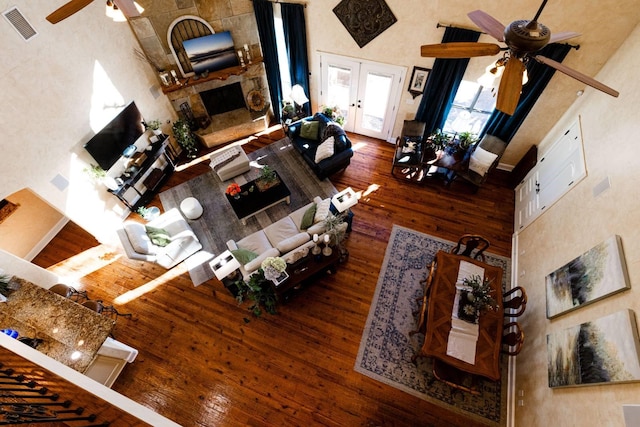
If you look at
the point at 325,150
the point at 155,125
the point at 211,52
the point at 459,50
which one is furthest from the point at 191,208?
the point at 459,50

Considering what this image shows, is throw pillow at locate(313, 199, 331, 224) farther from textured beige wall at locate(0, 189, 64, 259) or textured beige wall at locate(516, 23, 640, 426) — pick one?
textured beige wall at locate(0, 189, 64, 259)

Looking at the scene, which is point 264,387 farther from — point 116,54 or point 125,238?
point 116,54

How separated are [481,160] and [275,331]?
500 cm

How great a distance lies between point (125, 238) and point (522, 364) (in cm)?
611

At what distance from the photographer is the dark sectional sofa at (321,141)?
6.31 metres

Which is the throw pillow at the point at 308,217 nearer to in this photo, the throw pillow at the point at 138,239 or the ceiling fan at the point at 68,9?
the throw pillow at the point at 138,239

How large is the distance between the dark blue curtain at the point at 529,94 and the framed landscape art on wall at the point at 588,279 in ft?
8.68

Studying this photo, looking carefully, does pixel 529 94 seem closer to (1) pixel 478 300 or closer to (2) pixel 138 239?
(1) pixel 478 300

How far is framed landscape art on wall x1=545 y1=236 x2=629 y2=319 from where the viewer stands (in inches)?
118

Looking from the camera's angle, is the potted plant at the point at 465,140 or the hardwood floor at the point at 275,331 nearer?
the hardwood floor at the point at 275,331

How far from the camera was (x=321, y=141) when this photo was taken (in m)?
6.73

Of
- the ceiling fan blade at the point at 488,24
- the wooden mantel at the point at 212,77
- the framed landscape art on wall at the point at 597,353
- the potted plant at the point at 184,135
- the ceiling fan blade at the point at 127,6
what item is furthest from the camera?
the potted plant at the point at 184,135

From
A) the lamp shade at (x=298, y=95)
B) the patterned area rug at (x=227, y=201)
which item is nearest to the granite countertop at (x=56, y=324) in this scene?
the patterned area rug at (x=227, y=201)

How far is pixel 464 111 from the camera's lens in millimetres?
6336
